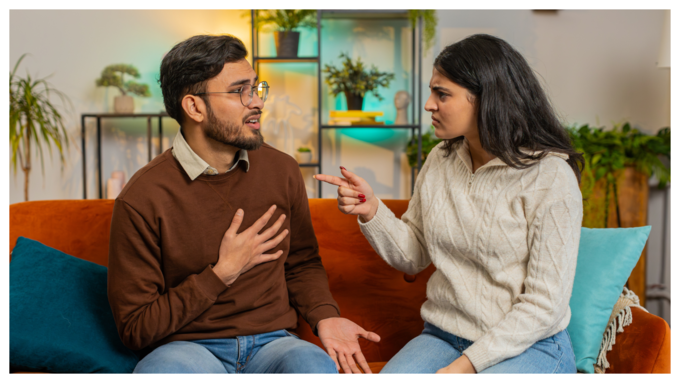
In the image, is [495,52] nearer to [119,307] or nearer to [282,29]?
[119,307]

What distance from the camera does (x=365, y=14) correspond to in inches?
131

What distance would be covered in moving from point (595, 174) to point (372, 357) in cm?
192

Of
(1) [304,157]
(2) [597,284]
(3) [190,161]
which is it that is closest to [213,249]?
(3) [190,161]

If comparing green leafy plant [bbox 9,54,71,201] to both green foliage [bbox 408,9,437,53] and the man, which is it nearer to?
the man

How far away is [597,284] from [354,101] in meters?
2.18

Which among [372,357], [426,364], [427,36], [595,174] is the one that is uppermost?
[427,36]

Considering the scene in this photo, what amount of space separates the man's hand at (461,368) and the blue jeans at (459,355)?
34 millimetres

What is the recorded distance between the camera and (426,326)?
1.37 metres

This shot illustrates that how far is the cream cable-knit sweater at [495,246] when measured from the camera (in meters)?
1.13

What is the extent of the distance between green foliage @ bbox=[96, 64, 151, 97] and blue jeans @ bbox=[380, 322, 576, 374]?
2.75 metres

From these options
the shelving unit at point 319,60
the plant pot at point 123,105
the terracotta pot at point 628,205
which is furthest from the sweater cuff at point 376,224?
the plant pot at point 123,105

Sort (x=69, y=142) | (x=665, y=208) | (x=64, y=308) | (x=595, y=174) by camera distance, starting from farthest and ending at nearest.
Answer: (x=69, y=142) → (x=665, y=208) → (x=595, y=174) → (x=64, y=308)

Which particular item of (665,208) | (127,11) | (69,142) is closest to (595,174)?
(665,208)

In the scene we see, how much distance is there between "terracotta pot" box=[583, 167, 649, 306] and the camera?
2.83m
